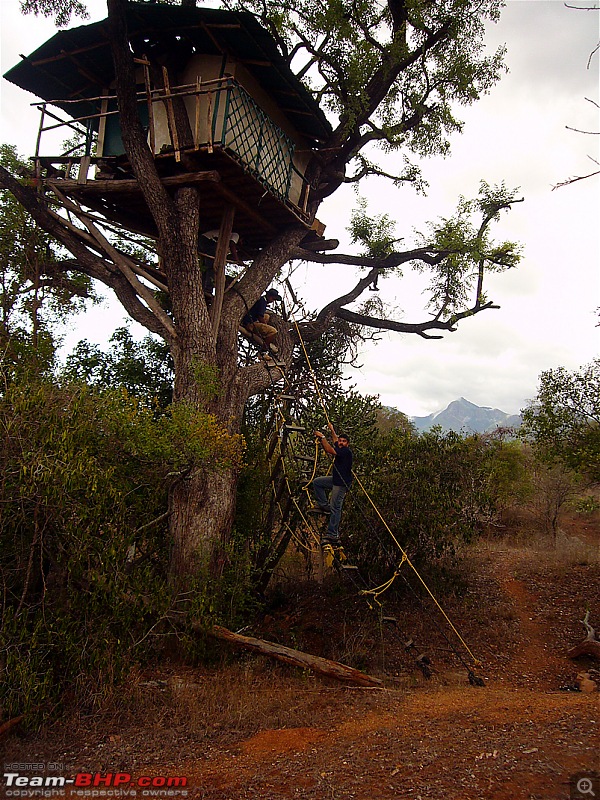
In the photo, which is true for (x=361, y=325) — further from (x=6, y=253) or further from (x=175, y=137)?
(x=6, y=253)

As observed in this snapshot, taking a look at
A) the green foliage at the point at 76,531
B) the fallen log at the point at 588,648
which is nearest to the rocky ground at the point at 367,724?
the fallen log at the point at 588,648

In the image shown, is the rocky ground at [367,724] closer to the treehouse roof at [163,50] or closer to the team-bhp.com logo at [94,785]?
the team-bhp.com logo at [94,785]

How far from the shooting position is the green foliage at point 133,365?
13250mm

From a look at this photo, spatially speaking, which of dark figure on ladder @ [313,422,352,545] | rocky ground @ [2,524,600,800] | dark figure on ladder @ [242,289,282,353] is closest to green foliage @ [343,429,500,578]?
dark figure on ladder @ [313,422,352,545]

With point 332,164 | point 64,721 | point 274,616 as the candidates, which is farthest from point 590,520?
point 64,721

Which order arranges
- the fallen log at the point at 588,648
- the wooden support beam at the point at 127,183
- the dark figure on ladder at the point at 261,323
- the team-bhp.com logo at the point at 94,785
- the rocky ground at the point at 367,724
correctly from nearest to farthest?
the rocky ground at the point at 367,724
the team-bhp.com logo at the point at 94,785
the fallen log at the point at 588,648
the wooden support beam at the point at 127,183
the dark figure on ladder at the point at 261,323

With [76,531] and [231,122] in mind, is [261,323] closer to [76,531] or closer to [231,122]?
[231,122]

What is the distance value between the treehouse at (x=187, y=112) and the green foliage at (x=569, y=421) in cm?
692

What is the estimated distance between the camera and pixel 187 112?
10922mm

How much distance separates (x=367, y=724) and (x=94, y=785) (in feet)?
10.8

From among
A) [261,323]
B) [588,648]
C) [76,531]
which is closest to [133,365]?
[261,323]

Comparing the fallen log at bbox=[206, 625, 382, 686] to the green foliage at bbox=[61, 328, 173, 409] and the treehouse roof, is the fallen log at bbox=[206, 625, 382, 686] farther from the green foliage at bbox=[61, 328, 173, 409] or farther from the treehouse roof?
the treehouse roof

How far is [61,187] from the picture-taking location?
11.2 meters

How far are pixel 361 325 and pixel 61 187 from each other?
366 inches
